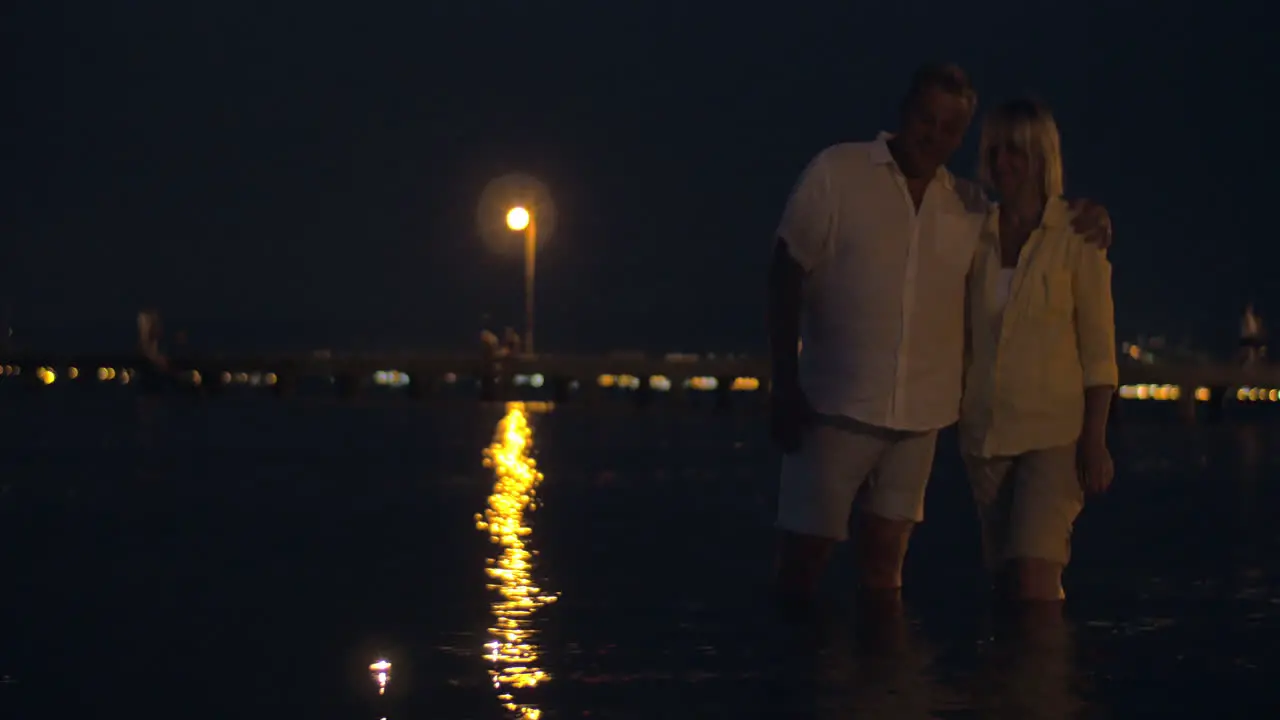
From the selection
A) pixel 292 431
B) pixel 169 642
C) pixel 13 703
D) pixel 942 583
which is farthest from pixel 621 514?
pixel 292 431

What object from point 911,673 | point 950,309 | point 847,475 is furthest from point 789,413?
point 911,673

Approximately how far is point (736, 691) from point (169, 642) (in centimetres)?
227

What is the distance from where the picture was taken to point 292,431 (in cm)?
2791

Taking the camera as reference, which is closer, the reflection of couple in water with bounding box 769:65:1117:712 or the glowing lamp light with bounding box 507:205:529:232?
the reflection of couple in water with bounding box 769:65:1117:712

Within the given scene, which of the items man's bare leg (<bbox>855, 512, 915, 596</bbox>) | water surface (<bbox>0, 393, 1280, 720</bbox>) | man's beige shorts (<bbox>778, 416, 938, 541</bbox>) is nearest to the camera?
water surface (<bbox>0, 393, 1280, 720</bbox>)

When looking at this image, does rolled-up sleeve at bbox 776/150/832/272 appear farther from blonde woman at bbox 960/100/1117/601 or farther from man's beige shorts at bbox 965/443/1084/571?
man's beige shorts at bbox 965/443/1084/571

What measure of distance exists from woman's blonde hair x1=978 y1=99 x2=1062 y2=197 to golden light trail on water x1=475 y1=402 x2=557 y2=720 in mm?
2362

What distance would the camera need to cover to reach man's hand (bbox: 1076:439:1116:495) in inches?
302

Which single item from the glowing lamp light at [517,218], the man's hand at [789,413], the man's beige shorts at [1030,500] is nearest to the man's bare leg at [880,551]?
the man's beige shorts at [1030,500]

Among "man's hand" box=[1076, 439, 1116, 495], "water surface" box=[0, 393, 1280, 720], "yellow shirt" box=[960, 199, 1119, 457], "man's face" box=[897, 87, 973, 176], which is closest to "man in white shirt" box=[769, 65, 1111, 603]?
"man's face" box=[897, 87, 973, 176]

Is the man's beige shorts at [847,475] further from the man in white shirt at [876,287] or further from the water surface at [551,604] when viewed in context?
the water surface at [551,604]

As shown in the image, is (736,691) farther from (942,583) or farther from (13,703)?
(942,583)

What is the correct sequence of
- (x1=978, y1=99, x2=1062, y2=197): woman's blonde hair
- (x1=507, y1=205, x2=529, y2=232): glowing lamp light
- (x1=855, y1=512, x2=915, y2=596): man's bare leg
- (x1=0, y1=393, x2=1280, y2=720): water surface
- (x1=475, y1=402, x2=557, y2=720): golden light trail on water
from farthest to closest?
(x1=507, y1=205, x2=529, y2=232): glowing lamp light
(x1=855, y1=512, x2=915, y2=596): man's bare leg
(x1=978, y1=99, x2=1062, y2=197): woman's blonde hair
(x1=475, y1=402, x2=557, y2=720): golden light trail on water
(x1=0, y1=393, x2=1280, y2=720): water surface

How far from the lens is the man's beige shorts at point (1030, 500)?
7.75 metres
